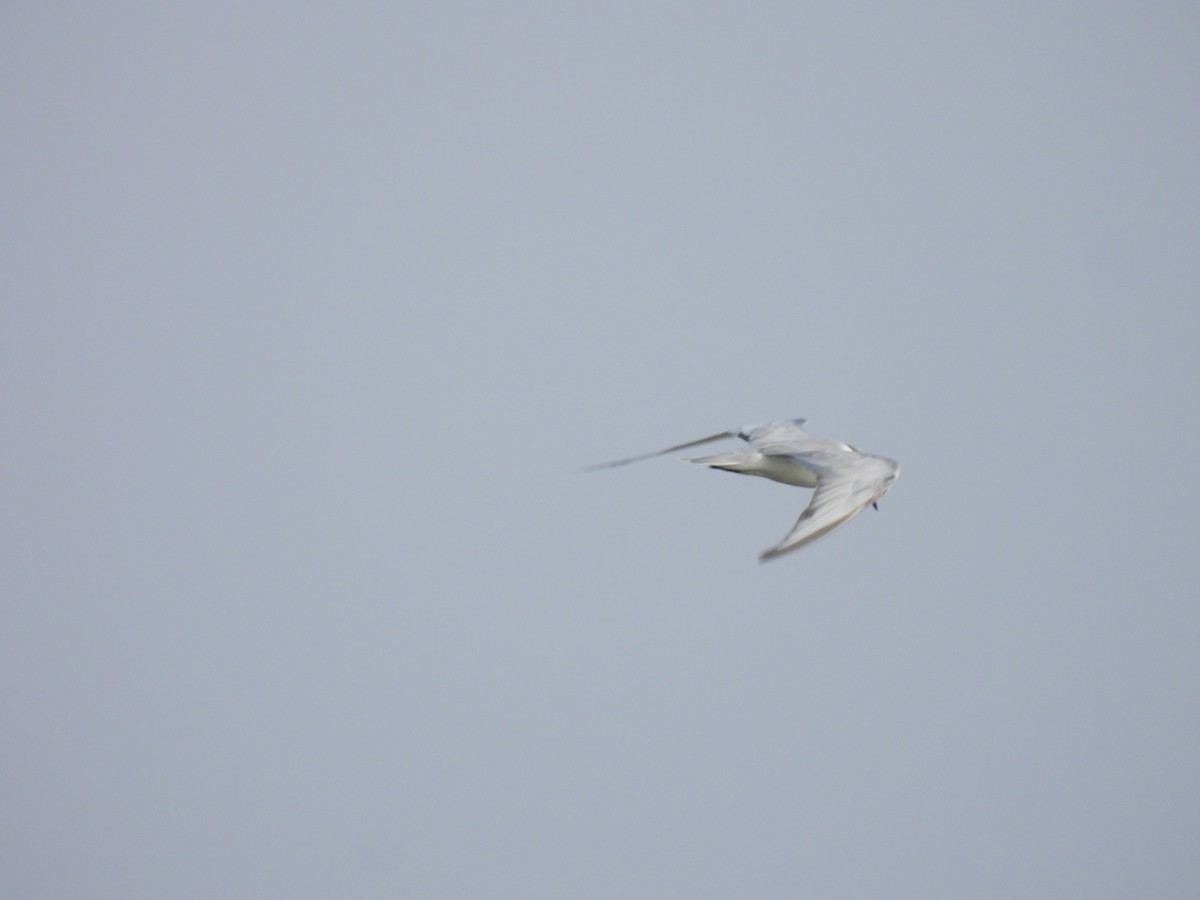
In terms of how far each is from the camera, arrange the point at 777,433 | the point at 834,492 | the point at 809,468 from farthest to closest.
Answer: the point at 777,433
the point at 809,468
the point at 834,492

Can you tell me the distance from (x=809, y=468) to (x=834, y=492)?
295 centimetres

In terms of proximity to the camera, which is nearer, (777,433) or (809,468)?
(809,468)

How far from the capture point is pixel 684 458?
2734 cm

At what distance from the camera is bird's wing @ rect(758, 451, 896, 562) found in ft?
62.3

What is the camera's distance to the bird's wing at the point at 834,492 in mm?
19000

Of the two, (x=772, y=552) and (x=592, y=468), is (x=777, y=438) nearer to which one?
(x=592, y=468)

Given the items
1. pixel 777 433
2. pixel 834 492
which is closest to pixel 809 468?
pixel 834 492

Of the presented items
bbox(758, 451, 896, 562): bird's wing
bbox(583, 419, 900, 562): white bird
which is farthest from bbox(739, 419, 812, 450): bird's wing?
bbox(758, 451, 896, 562): bird's wing

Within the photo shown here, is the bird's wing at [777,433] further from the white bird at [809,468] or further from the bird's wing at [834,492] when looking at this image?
the bird's wing at [834,492]

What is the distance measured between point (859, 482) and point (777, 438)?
612cm

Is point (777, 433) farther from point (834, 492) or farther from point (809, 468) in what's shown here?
point (834, 492)

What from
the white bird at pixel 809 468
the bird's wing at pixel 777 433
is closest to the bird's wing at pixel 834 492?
the white bird at pixel 809 468

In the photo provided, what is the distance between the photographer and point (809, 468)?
2494 cm

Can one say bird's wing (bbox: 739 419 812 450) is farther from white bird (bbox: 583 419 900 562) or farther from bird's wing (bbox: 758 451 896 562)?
bird's wing (bbox: 758 451 896 562)
